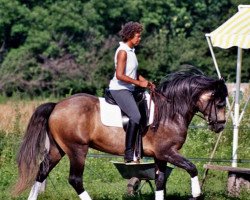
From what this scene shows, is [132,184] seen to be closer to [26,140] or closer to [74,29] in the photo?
[26,140]

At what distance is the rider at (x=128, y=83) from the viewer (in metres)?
10.1

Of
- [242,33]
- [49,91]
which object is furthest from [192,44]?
[242,33]

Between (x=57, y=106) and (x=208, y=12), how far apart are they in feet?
171

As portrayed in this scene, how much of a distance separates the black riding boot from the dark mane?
41 cm

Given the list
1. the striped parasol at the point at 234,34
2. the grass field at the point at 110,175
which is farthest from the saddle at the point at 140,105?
the striped parasol at the point at 234,34

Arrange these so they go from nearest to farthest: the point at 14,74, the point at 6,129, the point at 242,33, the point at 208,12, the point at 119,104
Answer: the point at 119,104, the point at 242,33, the point at 6,129, the point at 14,74, the point at 208,12

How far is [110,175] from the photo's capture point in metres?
14.1

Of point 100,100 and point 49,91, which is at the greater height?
Result: point 100,100

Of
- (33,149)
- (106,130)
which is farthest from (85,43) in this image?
(106,130)

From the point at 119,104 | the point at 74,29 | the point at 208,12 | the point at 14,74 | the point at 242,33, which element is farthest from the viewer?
the point at 208,12

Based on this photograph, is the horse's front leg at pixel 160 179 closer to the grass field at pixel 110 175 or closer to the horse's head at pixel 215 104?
the grass field at pixel 110 175

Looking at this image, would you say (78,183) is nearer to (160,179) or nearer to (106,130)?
(106,130)

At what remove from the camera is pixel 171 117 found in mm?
10461

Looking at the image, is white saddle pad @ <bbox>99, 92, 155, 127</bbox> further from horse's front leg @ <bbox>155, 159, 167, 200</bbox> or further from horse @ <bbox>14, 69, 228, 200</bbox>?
horse's front leg @ <bbox>155, 159, 167, 200</bbox>
